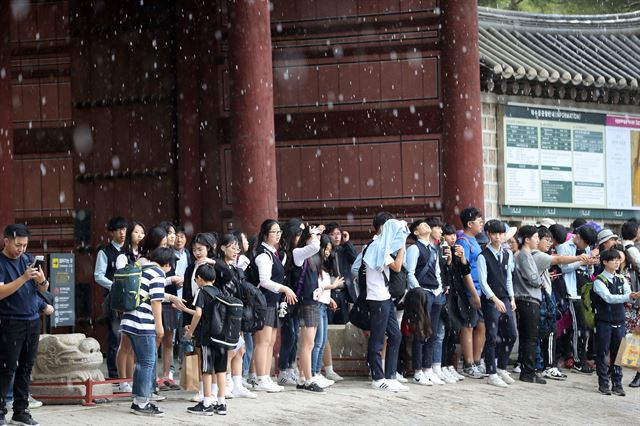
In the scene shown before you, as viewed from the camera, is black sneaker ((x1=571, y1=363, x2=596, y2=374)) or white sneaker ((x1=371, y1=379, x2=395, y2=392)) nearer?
white sneaker ((x1=371, y1=379, x2=395, y2=392))

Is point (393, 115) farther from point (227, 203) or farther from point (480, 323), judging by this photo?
point (480, 323)

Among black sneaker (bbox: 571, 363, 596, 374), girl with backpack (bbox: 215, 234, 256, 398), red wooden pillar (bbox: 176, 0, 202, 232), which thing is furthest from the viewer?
red wooden pillar (bbox: 176, 0, 202, 232)

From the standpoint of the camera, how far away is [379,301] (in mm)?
14008

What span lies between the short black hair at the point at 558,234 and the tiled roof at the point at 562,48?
312cm

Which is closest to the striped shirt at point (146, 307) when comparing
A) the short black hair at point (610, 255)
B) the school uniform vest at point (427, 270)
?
the school uniform vest at point (427, 270)

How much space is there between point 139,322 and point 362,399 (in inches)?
104

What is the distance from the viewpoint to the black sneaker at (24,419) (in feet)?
36.0

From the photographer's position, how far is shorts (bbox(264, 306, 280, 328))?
1356cm

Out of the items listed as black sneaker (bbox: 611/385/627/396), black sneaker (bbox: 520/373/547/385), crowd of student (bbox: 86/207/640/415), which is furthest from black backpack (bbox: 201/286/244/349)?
black sneaker (bbox: 611/385/627/396)

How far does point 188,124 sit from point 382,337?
5.36m

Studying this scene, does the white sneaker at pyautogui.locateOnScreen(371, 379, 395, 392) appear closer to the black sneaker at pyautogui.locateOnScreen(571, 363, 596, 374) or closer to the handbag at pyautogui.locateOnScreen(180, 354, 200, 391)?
the handbag at pyautogui.locateOnScreen(180, 354, 200, 391)

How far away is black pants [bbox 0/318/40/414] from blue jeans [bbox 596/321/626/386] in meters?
6.75

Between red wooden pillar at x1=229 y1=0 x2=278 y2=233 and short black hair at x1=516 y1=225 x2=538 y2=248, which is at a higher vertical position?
red wooden pillar at x1=229 y1=0 x2=278 y2=233

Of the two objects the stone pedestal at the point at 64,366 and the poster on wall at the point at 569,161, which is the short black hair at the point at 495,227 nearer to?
the poster on wall at the point at 569,161
